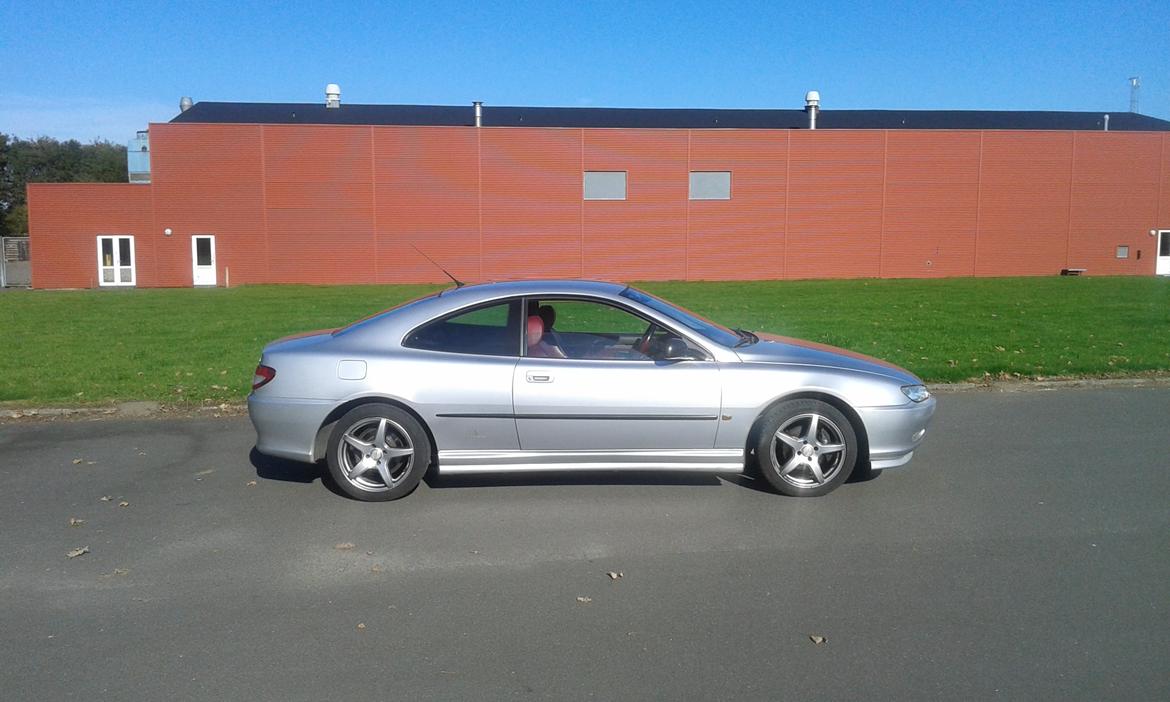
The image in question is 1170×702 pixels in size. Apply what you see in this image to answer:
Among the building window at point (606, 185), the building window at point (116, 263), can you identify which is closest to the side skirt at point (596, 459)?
the building window at point (606, 185)

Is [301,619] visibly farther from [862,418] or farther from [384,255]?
[384,255]

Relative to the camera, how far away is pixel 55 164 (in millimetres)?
84500

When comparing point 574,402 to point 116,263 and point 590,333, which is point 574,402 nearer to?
point 590,333

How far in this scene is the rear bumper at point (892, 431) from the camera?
630 cm

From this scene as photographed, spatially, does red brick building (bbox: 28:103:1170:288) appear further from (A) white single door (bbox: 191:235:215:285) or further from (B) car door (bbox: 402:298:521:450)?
(B) car door (bbox: 402:298:521:450)

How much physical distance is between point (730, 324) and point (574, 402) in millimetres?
11482

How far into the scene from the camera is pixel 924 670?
12.8 feet

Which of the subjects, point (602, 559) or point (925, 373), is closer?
point (602, 559)

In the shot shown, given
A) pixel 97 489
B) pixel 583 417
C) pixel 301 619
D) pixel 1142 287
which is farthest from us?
pixel 1142 287

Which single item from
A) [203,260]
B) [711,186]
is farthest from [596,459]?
[203,260]

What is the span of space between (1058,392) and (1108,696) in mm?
7280

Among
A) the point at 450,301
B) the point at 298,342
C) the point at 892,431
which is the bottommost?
the point at 892,431

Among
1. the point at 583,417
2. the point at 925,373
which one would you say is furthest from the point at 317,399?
the point at 925,373

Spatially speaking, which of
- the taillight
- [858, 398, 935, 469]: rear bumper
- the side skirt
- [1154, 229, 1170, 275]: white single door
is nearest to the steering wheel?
the side skirt
